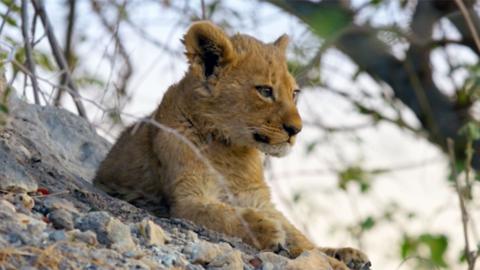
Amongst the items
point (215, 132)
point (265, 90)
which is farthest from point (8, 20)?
point (265, 90)

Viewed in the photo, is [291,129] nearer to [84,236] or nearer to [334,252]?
[334,252]

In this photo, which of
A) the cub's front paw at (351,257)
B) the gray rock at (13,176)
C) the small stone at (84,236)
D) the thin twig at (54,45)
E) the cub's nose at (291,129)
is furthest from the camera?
the thin twig at (54,45)

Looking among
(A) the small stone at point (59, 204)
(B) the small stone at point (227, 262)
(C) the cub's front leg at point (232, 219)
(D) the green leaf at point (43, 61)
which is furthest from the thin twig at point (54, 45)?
(B) the small stone at point (227, 262)

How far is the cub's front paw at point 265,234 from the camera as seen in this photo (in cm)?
587

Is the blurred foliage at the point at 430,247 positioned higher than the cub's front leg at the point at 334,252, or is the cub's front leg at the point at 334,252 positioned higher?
the blurred foliage at the point at 430,247

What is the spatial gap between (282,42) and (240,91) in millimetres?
640

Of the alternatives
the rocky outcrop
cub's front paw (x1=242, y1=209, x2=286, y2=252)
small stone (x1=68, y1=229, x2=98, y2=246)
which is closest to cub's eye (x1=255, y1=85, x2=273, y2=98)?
cub's front paw (x1=242, y1=209, x2=286, y2=252)

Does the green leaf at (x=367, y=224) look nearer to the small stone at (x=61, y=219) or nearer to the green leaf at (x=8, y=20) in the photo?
the green leaf at (x=8, y=20)

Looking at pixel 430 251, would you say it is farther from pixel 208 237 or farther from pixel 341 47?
pixel 341 47

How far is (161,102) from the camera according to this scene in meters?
6.83

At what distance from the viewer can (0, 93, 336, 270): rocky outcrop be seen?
15.9 feet

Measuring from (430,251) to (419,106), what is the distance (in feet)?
12.0

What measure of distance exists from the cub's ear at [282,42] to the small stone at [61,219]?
211 centimetres

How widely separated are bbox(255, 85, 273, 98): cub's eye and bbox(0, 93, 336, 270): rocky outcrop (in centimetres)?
95
